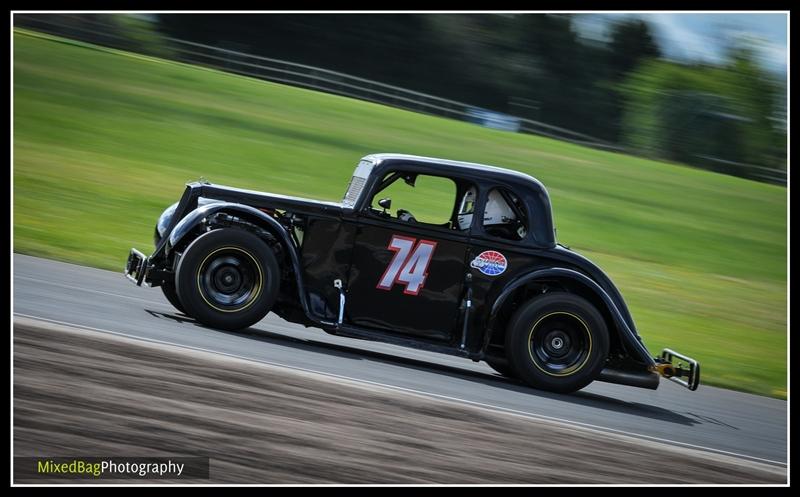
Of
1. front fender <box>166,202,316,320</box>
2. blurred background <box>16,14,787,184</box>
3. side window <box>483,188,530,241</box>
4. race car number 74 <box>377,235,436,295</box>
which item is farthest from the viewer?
blurred background <box>16,14,787,184</box>

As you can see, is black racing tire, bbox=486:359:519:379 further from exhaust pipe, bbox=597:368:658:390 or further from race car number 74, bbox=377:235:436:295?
race car number 74, bbox=377:235:436:295

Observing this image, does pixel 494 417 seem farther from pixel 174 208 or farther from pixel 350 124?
pixel 350 124

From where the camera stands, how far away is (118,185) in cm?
1692

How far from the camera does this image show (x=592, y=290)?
8.54m

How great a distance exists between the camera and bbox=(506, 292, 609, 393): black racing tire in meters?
8.40

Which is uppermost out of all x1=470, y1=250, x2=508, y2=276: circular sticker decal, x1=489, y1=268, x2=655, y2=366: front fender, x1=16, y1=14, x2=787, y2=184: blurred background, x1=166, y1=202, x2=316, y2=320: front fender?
x1=16, y1=14, x2=787, y2=184: blurred background

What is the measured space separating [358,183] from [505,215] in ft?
4.55

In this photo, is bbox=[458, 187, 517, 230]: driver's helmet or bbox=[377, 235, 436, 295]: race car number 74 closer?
bbox=[377, 235, 436, 295]: race car number 74

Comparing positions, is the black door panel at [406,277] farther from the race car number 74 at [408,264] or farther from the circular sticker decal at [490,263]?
the circular sticker decal at [490,263]

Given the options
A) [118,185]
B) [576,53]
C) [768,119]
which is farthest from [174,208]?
[576,53]

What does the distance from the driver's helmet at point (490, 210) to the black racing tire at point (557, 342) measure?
813mm

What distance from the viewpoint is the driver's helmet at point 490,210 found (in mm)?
8609

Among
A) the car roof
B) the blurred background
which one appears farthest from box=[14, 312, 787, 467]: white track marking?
the blurred background

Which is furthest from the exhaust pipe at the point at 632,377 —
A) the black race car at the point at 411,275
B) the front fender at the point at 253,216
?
the front fender at the point at 253,216
